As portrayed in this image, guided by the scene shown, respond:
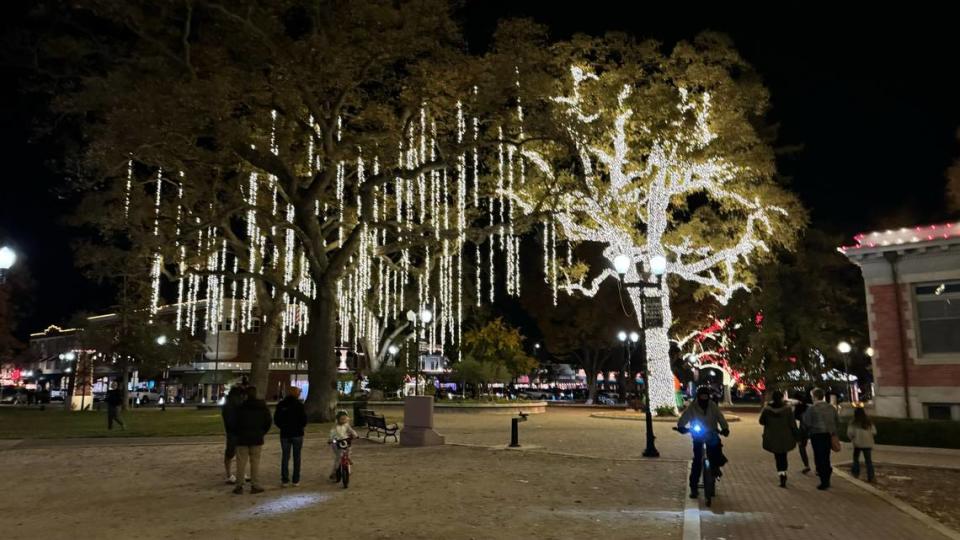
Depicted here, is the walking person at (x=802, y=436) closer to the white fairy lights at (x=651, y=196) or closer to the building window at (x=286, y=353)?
the white fairy lights at (x=651, y=196)

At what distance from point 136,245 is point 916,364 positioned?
26.8 metres

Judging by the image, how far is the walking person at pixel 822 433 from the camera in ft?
38.7

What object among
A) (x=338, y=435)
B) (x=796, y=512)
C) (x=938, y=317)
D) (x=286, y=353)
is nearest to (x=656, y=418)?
(x=938, y=317)

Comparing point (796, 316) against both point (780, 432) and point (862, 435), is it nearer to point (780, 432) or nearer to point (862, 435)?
point (862, 435)

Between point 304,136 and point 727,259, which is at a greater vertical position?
point 304,136

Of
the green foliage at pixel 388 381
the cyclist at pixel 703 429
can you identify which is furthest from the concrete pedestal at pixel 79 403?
the cyclist at pixel 703 429

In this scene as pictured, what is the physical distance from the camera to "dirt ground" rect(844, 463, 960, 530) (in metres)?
10.1

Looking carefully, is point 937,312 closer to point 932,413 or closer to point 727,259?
point 932,413

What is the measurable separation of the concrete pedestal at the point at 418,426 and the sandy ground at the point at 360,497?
0.91m

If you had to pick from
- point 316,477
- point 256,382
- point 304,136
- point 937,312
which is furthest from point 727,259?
point 316,477

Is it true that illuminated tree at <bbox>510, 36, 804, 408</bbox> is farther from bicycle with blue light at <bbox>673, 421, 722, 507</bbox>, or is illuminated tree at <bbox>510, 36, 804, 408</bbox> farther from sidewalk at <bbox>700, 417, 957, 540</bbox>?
bicycle with blue light at <bbox>673, 421, 722, 507</bbox>

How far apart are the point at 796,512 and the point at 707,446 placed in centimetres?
152

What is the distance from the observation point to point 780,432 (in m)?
12.0

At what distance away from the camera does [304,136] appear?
91.5 feet
